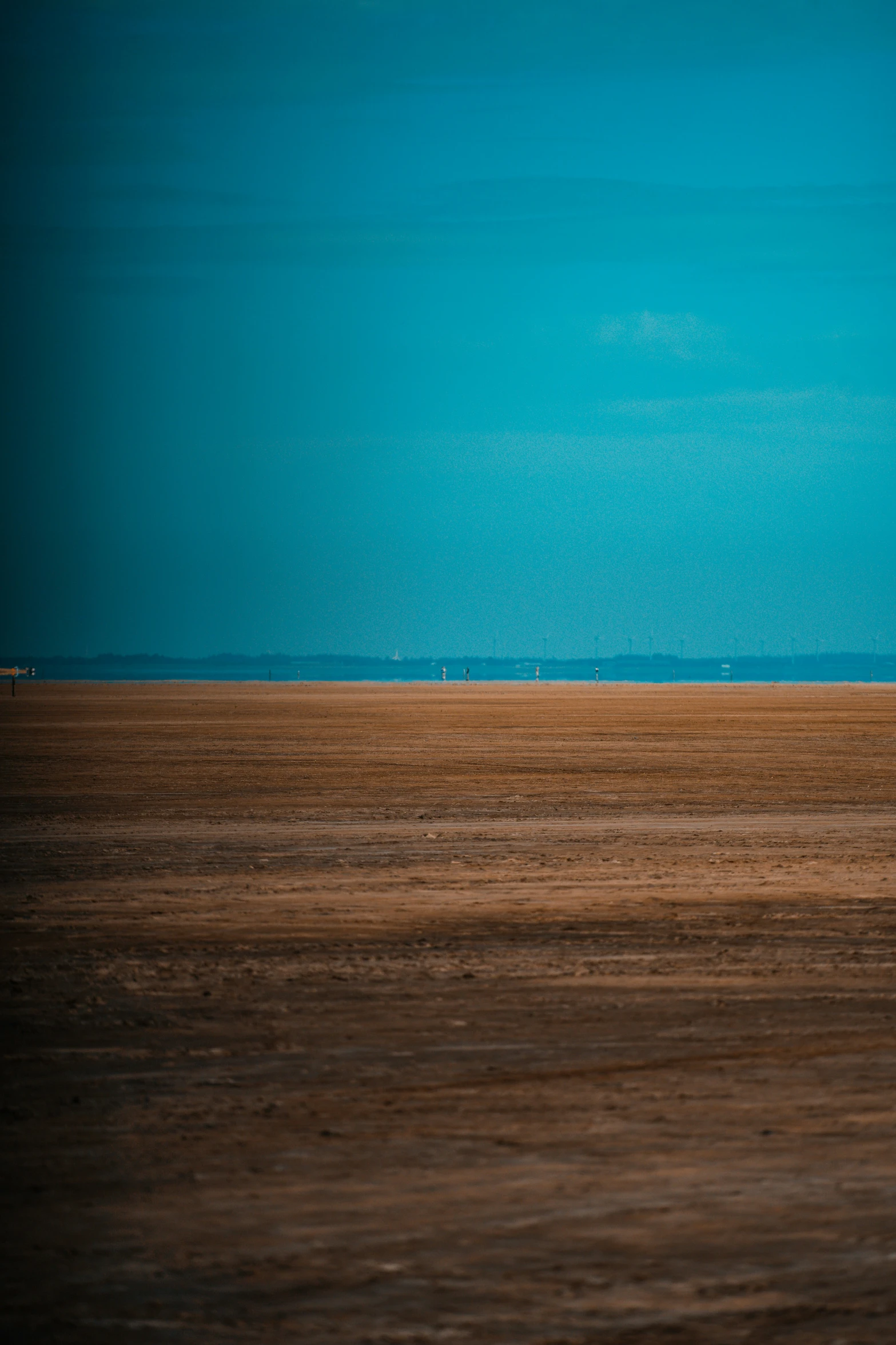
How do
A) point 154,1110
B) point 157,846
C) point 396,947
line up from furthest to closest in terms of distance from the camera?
1. point 157,846
2. point 396,947
3. point 154,1110

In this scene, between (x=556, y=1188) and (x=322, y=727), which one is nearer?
(x=556, y=1188)

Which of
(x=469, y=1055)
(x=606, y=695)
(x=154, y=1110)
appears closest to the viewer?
(x=154, y=1110)

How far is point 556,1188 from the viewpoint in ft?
17.1

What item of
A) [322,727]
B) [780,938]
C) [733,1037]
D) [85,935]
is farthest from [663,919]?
[322,727]

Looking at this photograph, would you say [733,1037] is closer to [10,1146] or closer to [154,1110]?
[154,1110]

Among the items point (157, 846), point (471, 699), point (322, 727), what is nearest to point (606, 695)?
point (471, 699)

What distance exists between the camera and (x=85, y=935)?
414 inches

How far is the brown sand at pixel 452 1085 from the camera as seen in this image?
4398mm

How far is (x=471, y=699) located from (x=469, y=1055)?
67131 mm

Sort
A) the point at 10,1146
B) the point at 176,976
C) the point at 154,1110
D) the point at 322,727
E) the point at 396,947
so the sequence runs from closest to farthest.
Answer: the point at 10,1146 → the point at 154,1110 → the point at 176,976 → the point at 396,947 → the point at 322,727

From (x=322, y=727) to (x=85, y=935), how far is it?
33.4 meters

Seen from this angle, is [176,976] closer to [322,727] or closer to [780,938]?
[780,938]

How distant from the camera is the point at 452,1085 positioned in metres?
6.55

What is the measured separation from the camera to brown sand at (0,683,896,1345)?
4398 mm
